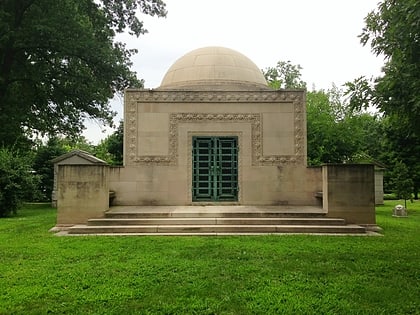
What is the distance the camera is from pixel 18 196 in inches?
598

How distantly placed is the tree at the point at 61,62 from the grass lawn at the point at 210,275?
12.6 m

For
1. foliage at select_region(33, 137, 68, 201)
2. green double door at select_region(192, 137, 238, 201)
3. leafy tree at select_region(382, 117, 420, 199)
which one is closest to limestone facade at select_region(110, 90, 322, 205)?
green double door at select_region(192, 137, 238, 201)

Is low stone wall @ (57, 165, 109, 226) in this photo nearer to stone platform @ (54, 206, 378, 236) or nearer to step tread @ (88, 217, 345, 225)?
stone platform @ (54, 206, 378, 236)

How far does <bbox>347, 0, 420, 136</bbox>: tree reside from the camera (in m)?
5.25

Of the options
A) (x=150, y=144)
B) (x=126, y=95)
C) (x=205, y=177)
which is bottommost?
(x=205, y=177)

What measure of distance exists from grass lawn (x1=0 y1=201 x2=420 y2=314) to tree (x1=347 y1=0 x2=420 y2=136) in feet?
8.60

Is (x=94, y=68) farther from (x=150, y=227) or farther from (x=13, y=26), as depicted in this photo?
(x=150, y=227)

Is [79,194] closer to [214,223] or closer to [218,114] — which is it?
[214,223]

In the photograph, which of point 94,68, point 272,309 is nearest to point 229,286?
point 272,309

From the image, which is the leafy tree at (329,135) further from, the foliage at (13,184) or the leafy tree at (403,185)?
the foliage at (13,184)

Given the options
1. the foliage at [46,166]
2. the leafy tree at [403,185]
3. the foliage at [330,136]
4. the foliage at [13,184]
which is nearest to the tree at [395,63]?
the leafy tree at [403,185]

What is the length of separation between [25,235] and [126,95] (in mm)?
5608

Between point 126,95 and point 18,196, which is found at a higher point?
point 126,95

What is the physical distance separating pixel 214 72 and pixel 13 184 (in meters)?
9.28
